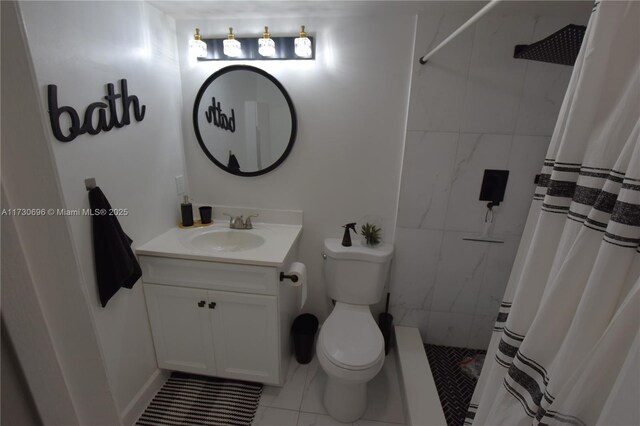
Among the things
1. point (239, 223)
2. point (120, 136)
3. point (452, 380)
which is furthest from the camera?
point (239, 223)

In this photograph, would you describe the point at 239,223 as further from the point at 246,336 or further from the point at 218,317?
the point at 246,336

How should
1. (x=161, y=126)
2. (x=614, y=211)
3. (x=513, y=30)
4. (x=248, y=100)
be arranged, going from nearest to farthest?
(x=614, y=211), (x=513, y=30), (x=161, y=126), (x=248, y=100)

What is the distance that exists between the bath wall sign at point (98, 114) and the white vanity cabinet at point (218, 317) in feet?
2.21

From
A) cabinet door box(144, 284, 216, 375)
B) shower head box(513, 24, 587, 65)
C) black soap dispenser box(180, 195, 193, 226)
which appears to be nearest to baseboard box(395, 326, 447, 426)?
cabinet door box(144, 284, 216, 375)

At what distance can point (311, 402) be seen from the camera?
1629mm

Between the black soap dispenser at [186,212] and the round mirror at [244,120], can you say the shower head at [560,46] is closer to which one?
the round mirror at [244,120]

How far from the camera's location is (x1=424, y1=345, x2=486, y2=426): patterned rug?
1516 mm

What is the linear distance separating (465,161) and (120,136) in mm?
1819

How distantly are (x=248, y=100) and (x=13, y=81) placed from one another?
60.2 inches

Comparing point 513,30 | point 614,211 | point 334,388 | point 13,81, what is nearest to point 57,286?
point 13,81

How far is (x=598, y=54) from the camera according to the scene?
1.72 ft

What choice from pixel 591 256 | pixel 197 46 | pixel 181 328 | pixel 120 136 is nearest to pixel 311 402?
pixel 181 328

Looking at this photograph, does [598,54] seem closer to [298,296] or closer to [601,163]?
[601,163]

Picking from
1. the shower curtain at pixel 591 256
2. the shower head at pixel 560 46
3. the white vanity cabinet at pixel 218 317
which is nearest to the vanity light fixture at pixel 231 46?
the white vanity cabinet at pixel 218 317
